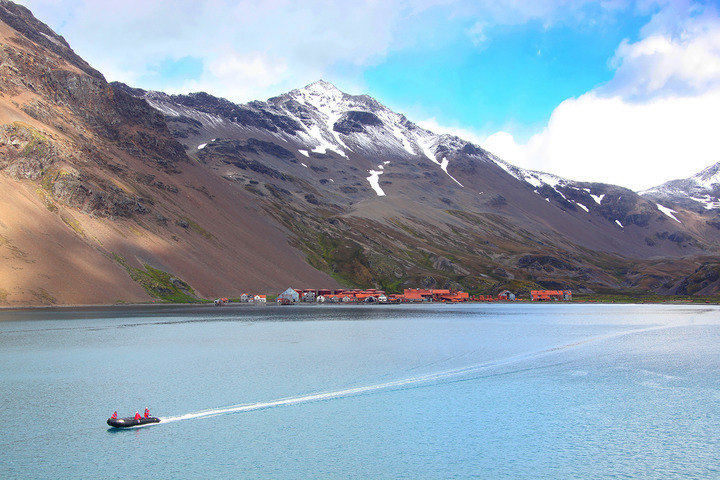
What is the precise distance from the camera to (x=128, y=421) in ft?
121

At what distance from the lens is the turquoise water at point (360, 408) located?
99.0 feet

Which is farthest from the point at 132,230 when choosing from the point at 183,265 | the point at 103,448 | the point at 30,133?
the point at 103,448

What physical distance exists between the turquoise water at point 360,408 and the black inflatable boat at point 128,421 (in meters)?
0.61

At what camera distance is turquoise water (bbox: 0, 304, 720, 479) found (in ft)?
99.0

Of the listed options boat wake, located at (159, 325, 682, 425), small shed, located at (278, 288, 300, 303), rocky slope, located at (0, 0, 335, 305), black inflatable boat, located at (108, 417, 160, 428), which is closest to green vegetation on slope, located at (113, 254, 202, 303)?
rocky slope, located at (0, 0, 335, 305)

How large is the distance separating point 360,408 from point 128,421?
55.9 feet

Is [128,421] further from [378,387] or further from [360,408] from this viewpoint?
[378,387]

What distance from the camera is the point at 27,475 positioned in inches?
1112

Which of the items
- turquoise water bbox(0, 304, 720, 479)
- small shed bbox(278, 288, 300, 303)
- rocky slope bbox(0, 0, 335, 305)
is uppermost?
rocky slope bbox(0, 0, 335, 305)

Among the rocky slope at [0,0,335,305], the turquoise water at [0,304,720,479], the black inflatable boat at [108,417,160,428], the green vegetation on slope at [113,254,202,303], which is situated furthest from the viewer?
the green vegetation on slope at [113,254,202,303]

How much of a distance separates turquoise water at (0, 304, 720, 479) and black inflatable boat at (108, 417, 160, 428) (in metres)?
0.61

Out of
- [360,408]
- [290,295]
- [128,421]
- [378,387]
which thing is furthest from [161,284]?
[360,408]

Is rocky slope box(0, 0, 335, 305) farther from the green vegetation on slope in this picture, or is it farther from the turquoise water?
the turquoise water

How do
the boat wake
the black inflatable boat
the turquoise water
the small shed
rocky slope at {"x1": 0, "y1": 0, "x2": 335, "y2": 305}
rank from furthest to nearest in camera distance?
the small shed → rocky slope at {"x1": 0, "y1": 0, "x2": 335, "y2": 305} → the boat wake → the black inflatable boat → the turquoise water
